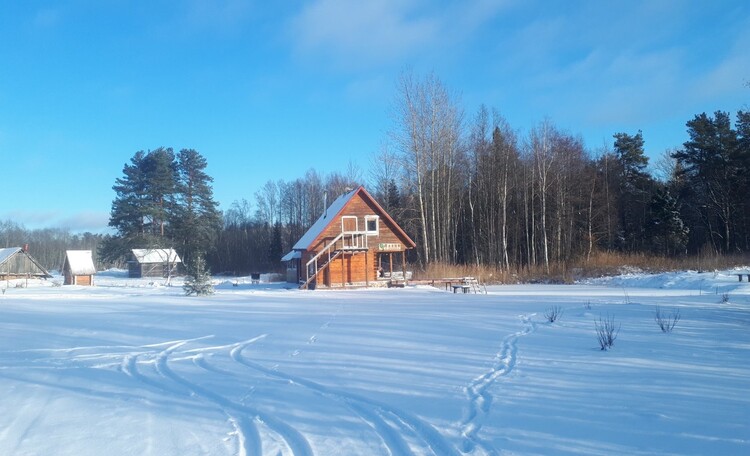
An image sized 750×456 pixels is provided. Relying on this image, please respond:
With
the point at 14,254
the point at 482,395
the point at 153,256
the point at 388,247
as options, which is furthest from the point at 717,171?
the point at 14,254

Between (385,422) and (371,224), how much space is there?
32018mm

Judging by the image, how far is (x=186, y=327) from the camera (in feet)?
50.9

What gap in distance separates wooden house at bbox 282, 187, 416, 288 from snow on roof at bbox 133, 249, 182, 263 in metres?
31.3

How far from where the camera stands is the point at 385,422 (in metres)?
6.23

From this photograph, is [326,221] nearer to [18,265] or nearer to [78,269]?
[78,269]

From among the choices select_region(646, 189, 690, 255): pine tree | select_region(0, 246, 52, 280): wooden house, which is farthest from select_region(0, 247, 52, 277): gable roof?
select_region(646, 189, 690, 255): pine tree

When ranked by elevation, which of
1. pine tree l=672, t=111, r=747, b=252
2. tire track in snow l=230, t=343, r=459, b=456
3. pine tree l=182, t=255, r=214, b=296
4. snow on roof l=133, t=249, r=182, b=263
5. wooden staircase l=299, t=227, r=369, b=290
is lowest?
tire track in snow l=230, t=343, r=459, b=456

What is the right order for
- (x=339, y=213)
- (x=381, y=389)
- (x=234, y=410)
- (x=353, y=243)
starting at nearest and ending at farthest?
(x=234, y=410) < (x=381, y=389) < (x=339, y=213) < (x=353, y=243)

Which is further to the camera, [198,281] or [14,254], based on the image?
[14,254]

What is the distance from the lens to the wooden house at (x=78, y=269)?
5538 cm

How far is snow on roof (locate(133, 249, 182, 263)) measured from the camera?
65000mm

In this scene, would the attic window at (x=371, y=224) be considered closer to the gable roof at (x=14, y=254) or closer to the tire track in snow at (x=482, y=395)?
the tire track in snow at (x=482, y=395)

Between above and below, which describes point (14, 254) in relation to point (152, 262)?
above

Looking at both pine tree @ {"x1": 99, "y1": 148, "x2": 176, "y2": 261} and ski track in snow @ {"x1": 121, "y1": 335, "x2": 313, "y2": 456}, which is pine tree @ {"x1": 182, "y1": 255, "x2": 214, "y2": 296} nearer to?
ski track in snow @ {"x1": 121, "y1": 335, "x2": 313, "y2": 456}
